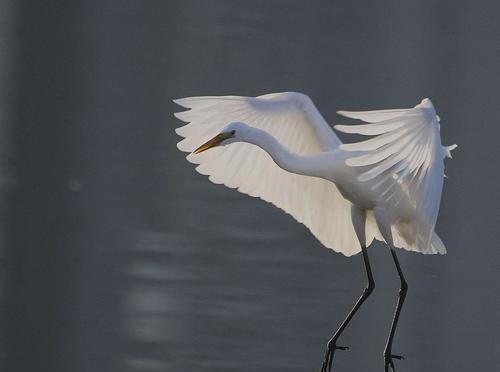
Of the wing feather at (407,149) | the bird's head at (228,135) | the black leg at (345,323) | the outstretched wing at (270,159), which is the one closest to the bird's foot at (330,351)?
the black leg at (345,323)

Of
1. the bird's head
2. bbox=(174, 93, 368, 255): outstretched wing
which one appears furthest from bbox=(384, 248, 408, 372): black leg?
the bird's head

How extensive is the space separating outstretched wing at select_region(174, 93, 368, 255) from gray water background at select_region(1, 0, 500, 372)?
215mm

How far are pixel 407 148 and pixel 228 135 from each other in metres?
0.32

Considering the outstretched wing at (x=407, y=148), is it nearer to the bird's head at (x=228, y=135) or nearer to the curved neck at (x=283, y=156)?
the curved neck at (x=283, y=156)

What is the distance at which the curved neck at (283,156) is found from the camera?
6.09 feet

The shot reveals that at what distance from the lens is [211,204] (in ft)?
7.85

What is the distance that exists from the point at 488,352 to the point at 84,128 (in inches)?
42.8

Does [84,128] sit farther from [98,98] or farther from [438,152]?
[438,152]

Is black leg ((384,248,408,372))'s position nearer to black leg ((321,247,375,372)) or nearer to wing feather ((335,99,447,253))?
black leg ((321,247,375,372))

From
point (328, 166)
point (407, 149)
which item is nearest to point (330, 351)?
point (328, 166)

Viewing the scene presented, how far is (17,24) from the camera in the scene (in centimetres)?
244

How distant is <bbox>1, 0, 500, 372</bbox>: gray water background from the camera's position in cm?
236

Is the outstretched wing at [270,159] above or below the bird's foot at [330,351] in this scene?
above

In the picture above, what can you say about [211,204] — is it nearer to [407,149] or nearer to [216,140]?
[216,140]
